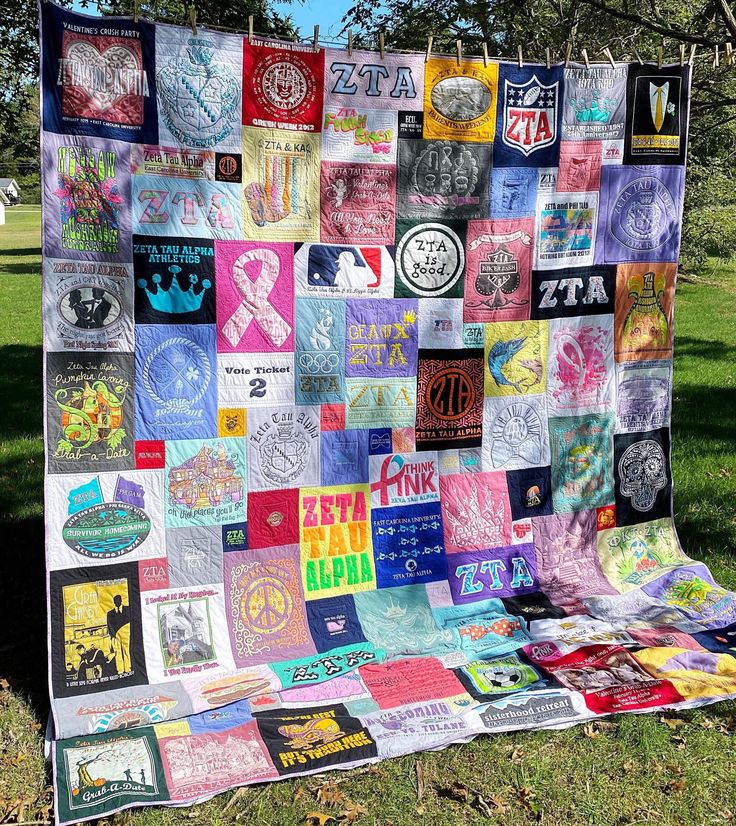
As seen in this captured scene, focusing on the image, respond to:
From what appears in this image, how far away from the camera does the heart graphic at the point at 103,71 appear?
271cm

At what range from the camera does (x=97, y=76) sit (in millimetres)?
2736

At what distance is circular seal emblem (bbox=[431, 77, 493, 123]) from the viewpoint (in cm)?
323

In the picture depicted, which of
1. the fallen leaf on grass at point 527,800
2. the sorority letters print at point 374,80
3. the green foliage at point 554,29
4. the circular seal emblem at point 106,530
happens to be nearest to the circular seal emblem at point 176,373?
the circular seal emblem at point 106,530

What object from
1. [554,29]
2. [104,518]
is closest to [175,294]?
[104,518]

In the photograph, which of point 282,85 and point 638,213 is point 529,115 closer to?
point 638,213

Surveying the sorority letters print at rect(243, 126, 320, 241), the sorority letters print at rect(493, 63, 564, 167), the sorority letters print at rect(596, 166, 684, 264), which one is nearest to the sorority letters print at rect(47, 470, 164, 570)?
the sorority letters print at rect(243, 126, 320, 241)

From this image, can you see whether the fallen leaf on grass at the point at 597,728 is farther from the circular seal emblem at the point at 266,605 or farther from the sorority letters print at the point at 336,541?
the circular seal emblem at the point at 266,605

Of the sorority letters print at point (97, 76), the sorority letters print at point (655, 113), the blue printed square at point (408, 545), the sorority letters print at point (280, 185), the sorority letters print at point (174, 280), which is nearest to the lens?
the sorority letters print at point (97, 76)

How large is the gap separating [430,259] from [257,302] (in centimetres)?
74

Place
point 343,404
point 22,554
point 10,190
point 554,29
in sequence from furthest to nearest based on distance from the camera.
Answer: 1. point 10,190
2. point 554,29
3. point 22,554
4. point 343,404

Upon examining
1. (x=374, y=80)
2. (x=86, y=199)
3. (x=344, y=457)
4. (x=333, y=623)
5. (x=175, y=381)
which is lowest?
(x=333, y=623)

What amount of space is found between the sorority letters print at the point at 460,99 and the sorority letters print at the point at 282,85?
18.0 inches

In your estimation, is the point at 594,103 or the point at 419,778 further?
the point at 594,103

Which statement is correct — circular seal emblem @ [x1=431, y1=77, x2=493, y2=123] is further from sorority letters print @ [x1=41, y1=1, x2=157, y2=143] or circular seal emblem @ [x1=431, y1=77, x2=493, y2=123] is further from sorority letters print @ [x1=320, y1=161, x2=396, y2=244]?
sorority letters print @ [x1=41, y1=1, x2=157, y2=143]
